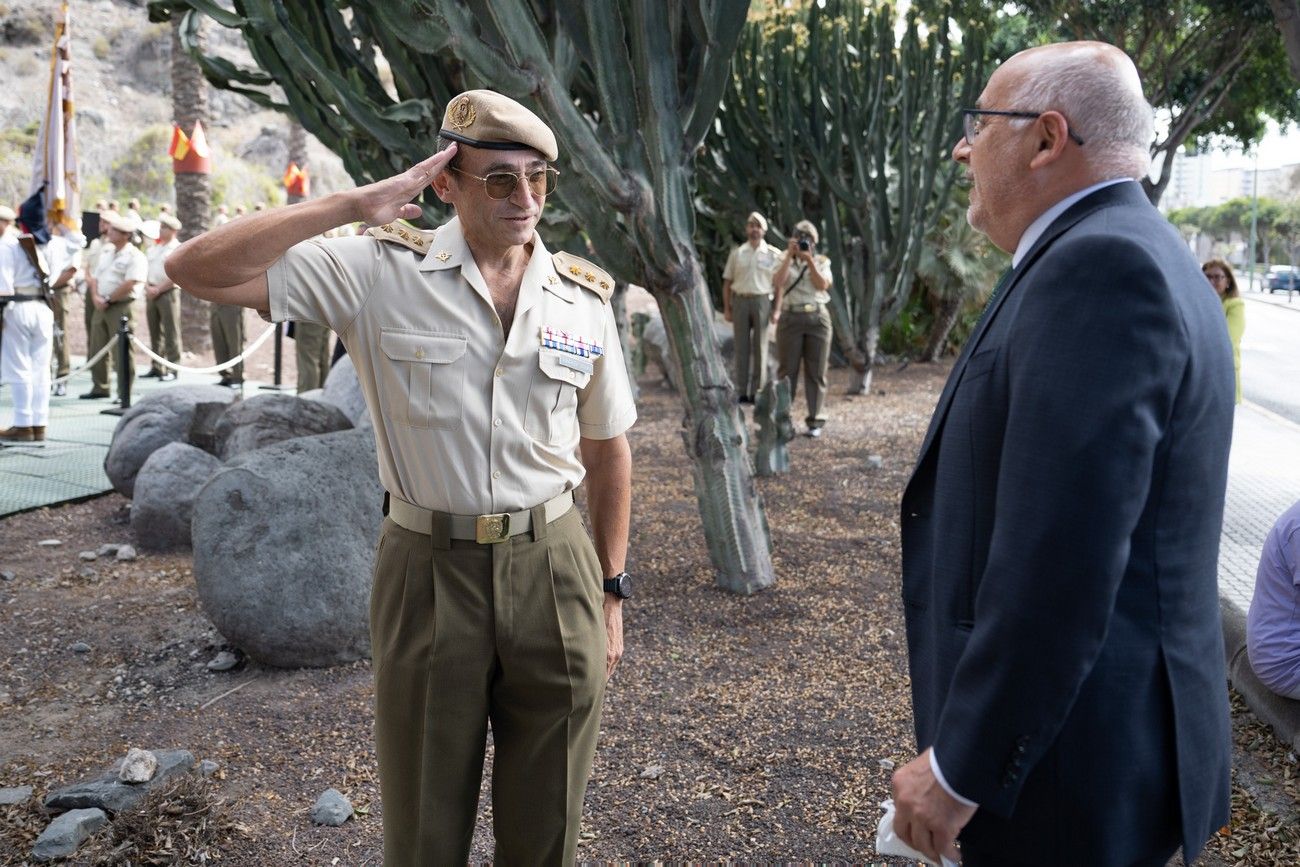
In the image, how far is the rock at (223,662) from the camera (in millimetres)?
4691

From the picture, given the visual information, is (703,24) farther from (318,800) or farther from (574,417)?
(318,800)

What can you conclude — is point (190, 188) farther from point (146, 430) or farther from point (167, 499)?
point (167, 499)

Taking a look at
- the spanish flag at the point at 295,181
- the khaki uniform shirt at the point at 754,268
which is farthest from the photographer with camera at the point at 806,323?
the spanish flag at the point at 295,181

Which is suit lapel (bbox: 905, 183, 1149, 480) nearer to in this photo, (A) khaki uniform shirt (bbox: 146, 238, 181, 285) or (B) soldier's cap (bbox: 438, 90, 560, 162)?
(B) soldier's cap (bbox: 438, 90, 560, 162)

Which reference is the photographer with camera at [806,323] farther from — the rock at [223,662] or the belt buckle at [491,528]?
the belt buckle at [491,528]

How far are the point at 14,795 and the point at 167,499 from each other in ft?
10.8

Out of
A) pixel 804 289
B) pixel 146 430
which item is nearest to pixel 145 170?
pixel 804 289

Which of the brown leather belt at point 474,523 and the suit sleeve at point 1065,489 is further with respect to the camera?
the brown leather belt at point 474,523

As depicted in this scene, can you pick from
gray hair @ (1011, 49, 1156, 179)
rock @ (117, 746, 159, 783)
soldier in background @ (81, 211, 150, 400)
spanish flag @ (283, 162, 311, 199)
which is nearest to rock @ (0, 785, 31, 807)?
rock @ (117, 746, 159, 783)

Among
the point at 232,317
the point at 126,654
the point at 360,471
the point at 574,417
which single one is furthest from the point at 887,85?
the point at 574,417

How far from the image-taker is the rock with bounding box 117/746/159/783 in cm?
343

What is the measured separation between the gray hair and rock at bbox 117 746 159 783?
3.19 meters

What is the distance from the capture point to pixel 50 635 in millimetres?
5188

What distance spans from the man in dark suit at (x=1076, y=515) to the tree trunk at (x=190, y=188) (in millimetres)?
14548
